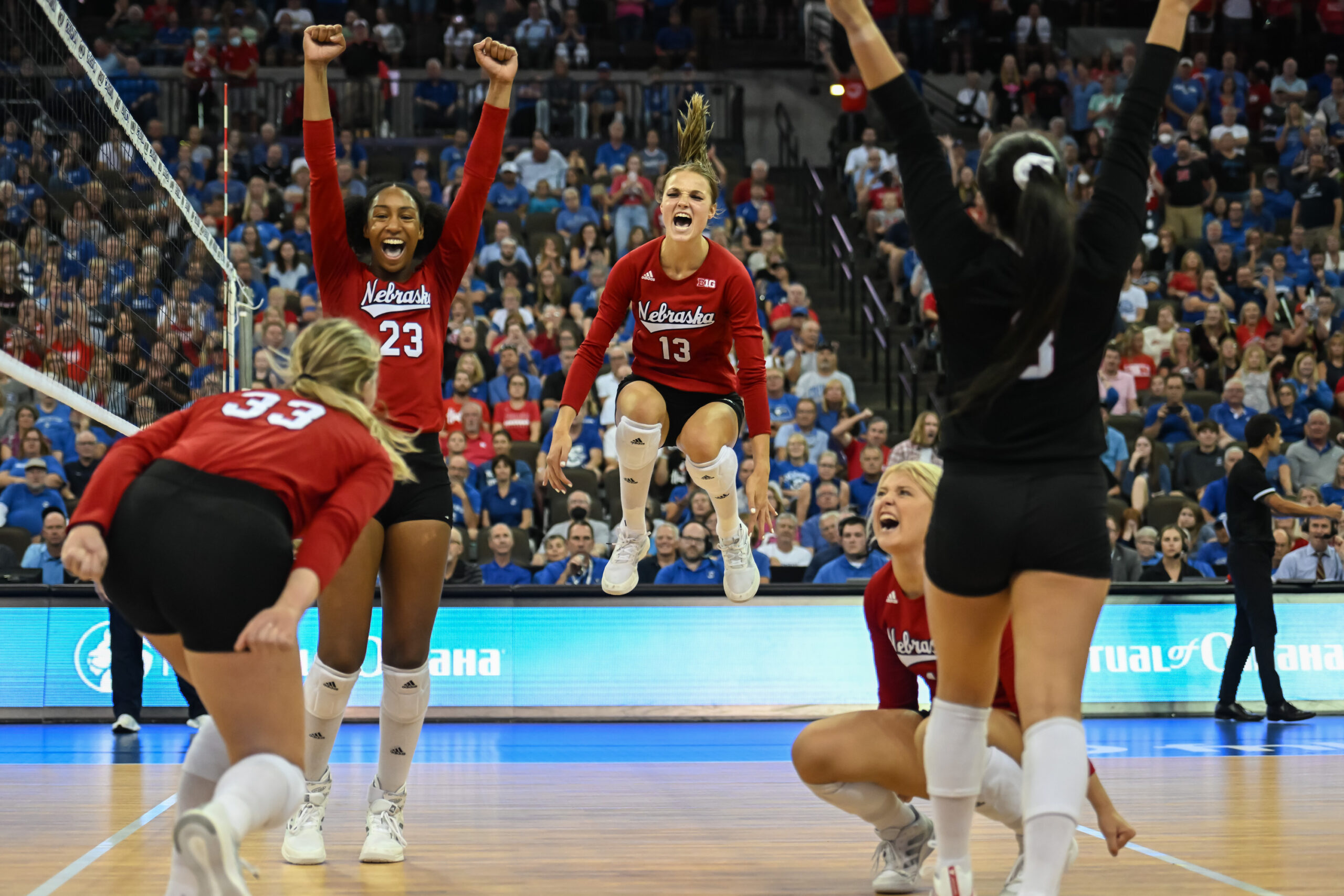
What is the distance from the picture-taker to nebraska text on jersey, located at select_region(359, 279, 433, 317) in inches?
207

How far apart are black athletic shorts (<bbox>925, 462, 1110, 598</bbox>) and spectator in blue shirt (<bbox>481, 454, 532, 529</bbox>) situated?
889 cm

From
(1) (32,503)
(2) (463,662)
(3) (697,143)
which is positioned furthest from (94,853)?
(1) (32,503)

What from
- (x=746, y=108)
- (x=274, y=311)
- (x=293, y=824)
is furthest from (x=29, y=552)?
(x=746, y=108)

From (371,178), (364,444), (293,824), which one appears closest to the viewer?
(364,444)

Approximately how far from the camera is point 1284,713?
10.3 m

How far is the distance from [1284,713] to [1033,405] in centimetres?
810

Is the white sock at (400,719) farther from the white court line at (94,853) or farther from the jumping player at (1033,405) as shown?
the jumping player at (1033,405)

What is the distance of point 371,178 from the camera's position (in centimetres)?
1694

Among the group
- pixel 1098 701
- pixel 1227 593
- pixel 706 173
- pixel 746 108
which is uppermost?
pixel 746 108

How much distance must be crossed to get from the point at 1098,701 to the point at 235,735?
8.56 meters

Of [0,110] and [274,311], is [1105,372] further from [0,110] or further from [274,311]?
[0,110]

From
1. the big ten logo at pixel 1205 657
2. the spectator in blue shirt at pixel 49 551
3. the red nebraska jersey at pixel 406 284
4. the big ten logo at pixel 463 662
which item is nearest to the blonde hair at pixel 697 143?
the red nebraska jersey at pixel 406 284

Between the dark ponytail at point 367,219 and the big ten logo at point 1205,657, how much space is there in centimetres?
714

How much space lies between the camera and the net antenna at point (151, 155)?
6.55 metres
